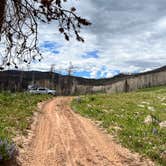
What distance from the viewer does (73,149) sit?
12562mm

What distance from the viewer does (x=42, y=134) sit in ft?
49.2

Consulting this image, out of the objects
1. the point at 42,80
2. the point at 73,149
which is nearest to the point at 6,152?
the point at 73,149

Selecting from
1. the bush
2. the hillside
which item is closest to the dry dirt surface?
the bush

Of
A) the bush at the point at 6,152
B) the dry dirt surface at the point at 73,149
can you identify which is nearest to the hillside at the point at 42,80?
the dry dirt surface at the point at 73,149

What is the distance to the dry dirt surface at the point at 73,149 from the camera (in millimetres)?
11180

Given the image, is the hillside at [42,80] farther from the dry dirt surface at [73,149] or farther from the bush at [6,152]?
the bush at [6,152]

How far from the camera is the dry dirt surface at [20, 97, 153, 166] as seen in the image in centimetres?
1118

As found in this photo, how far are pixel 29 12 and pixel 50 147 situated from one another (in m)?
5.48

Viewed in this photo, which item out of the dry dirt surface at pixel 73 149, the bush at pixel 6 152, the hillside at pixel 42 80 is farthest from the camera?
the hillside at pixel 42 80

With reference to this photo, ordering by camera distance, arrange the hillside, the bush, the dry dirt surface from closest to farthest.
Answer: the bush → the dry dirt surface → the hillside

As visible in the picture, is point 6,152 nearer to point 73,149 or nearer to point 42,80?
point 73,149

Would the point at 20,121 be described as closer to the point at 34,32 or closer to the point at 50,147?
the point at 50,147

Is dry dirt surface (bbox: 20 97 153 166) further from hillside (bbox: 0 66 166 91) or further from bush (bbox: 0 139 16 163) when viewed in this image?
hillside (bbox: 0 66 166 91)

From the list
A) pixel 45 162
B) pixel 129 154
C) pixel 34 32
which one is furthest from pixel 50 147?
pixel 34 32
